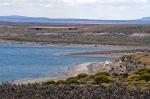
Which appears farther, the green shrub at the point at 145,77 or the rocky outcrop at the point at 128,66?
the rocky outcrop at the point at 128,66

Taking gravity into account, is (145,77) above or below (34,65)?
above

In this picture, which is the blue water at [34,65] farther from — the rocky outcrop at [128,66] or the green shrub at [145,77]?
the green shrub at [145,77]

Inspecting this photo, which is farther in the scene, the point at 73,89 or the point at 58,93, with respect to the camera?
the point at 73,89

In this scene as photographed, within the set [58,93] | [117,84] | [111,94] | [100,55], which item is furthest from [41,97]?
[100,55]

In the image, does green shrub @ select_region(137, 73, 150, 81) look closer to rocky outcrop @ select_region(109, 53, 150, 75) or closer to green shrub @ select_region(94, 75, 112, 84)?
green shrub @ select_region(94, 75, 112, 84)

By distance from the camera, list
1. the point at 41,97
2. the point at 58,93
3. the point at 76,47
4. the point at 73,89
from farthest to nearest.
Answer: the point at 76,47 → the point at 73,89 → the point at 58,93 → the point at 41,97

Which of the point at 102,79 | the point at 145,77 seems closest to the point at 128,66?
the point at 145,77

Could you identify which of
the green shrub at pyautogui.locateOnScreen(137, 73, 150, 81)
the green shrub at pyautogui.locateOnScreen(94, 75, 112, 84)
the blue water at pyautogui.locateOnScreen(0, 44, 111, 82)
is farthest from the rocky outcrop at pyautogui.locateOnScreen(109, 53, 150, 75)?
the green shrub at pyautogui.locateOnScreen(94, 75, 112, 84)

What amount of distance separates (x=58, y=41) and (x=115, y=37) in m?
24.3

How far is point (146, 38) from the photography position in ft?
598

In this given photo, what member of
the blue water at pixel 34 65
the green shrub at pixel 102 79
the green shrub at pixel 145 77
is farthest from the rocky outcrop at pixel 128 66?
the green shrub at pixel 102 79

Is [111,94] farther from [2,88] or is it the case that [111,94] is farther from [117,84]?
[2,88]

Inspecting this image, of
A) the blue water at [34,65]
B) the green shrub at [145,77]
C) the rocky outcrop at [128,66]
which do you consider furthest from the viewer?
the blue water at [34,65]

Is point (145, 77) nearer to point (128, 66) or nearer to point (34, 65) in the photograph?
point (128, 66)
